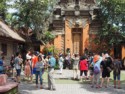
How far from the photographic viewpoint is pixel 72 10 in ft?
134

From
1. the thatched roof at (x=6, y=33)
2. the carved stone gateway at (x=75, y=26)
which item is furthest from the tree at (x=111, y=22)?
the thatched roof at (x=6, y=33)

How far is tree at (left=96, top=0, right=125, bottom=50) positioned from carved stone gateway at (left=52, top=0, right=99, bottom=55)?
72.7 inches

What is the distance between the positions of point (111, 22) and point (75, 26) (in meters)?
4.90

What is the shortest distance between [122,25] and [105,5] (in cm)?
283

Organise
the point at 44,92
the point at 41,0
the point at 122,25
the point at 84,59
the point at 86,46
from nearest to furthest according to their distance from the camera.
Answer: the point at 44,92 < the point at 84,59 < the point at 41,0 < the point at 122,25 < the point at 86,46

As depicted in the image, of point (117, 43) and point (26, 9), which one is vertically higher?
point (26, 9)

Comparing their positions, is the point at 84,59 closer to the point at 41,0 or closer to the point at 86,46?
the point at 41,0

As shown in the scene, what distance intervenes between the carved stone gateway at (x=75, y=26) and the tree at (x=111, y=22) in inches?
72.7

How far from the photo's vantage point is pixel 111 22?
37812mm

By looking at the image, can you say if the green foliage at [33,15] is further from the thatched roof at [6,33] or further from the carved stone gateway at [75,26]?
the thatched roof at [6,33]

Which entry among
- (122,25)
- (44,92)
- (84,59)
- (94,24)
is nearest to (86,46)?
(94,24)

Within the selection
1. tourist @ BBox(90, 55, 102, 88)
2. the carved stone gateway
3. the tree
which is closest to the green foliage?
the carved stone gateway

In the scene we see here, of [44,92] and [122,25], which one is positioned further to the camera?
[122,25]

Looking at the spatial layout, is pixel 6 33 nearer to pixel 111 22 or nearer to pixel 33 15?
pixel 33 15
